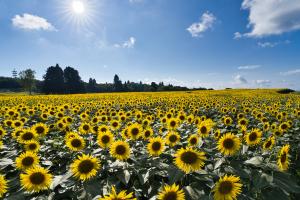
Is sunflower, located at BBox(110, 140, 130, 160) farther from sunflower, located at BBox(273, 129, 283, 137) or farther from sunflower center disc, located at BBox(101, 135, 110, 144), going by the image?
sunflower, located at BBox(273, 129, 283, 137)

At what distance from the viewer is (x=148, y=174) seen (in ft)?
13.1

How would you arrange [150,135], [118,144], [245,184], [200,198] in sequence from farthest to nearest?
[150,135] < [118,144] < [245,184] < [200,198]

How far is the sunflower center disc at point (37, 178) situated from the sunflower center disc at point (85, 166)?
1.73ft

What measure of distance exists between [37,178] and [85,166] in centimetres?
68

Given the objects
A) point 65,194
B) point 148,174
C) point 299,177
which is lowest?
point 299,177

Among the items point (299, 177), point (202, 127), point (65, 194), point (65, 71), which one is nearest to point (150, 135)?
point (202, 127)

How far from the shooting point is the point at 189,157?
3.96m

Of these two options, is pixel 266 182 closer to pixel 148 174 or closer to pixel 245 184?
pixel 245 184

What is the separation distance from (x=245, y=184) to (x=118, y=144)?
7.23 feet

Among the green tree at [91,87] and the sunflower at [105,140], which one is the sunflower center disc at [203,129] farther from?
the green tree at [91,87]

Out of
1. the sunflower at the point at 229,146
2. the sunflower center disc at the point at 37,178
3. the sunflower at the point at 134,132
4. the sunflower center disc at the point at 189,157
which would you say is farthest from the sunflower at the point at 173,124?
the sunflower center disc at the point at 37,178

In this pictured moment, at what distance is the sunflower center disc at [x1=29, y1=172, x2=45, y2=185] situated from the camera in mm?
3771

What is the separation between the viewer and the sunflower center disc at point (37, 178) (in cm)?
377

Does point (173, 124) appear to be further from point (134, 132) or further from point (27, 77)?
point (27, 77)
